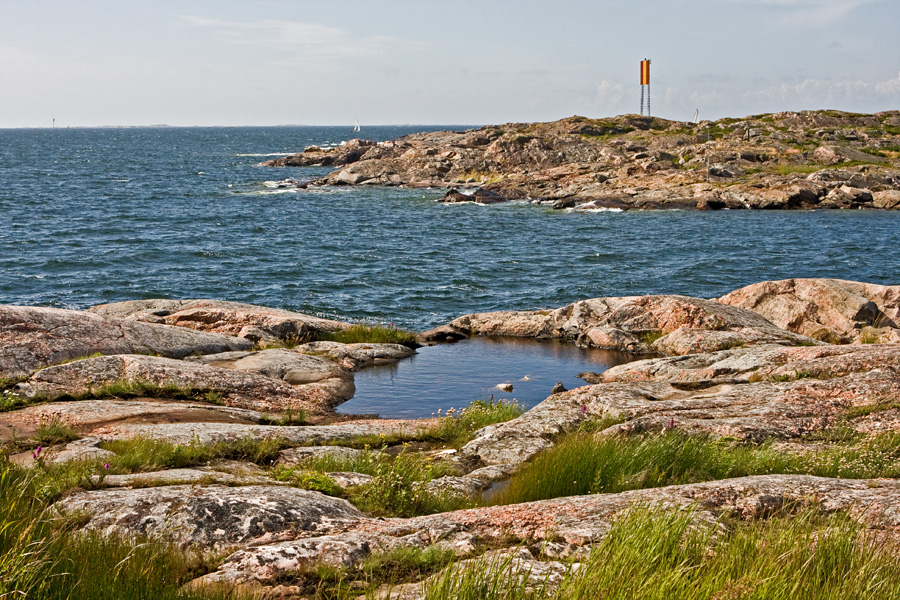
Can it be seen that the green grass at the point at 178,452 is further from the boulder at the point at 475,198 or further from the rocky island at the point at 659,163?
the boulder at the point at 475,198

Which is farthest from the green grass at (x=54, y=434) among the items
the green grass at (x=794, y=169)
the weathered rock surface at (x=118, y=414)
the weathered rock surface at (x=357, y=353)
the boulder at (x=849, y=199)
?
the green grass at (x=794, y=169)

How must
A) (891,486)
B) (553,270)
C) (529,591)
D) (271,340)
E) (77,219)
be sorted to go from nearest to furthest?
(529,591) < (891,486) < (271,340) < (553,270) < (77,219)

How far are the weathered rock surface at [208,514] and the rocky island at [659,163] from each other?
66175mm

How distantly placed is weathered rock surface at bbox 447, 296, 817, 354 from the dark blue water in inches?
268

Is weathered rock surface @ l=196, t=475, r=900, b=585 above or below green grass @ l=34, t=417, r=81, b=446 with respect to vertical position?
above

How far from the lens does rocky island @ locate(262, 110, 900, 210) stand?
7081cm

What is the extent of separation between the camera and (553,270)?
41.9m

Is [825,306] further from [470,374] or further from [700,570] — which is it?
[700,570]

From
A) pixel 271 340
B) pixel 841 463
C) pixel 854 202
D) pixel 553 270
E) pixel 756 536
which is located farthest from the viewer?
pixel 854 202

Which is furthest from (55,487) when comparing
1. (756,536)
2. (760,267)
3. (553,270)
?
(760,267)

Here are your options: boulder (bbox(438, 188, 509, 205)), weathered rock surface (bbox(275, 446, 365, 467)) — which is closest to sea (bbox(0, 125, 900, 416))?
boulder (bbox(438, 188, 509, 205))

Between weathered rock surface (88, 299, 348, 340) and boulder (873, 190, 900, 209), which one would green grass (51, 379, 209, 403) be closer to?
weathered rock surface (88, 299, 348, 340)

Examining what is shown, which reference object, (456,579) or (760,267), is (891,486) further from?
(760,267)

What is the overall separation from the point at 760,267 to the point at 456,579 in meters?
43.8
